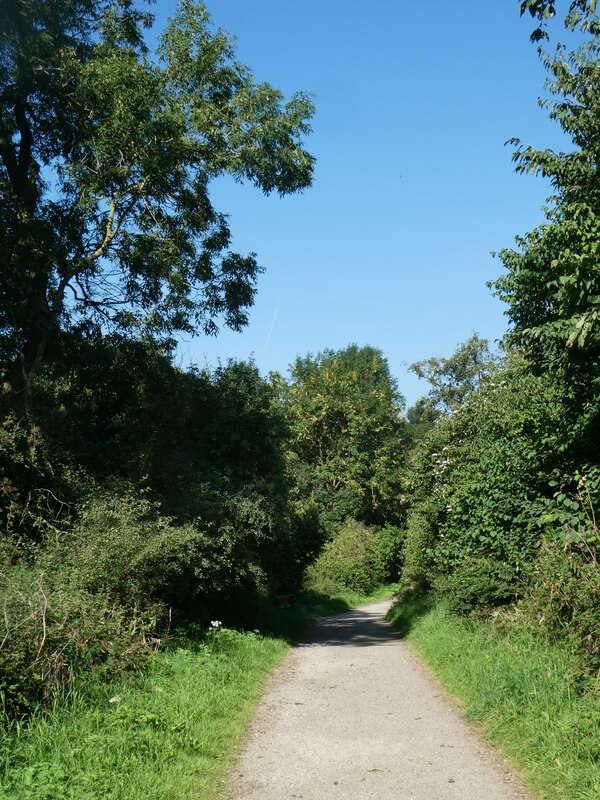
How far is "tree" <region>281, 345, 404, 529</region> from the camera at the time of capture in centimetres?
5112

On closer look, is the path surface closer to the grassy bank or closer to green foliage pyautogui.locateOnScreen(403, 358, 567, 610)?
the grassy bank

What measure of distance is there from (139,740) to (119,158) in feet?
38.3

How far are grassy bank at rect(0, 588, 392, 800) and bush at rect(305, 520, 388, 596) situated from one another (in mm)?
30475

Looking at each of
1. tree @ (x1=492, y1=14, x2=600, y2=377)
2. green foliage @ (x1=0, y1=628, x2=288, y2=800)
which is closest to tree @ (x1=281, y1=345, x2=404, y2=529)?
tree @ (x1=492, y1=14, x2=600, y2=377)

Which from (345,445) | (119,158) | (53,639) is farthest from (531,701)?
(345,445)

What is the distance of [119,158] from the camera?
47.9 ft

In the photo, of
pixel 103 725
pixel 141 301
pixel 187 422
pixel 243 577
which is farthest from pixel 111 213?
pixel 103 725

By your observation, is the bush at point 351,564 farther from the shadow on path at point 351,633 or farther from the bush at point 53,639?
the bush at point 53,639

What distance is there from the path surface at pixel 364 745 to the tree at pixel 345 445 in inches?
1510

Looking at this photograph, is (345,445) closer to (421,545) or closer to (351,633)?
(421,545)

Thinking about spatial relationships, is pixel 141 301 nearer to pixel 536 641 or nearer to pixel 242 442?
pixel 242 442

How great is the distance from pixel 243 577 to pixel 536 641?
8318 millimetres

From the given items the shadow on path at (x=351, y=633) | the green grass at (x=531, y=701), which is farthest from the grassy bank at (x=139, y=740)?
the shadow on path at (x=351, y=633)

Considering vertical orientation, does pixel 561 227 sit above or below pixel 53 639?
above
